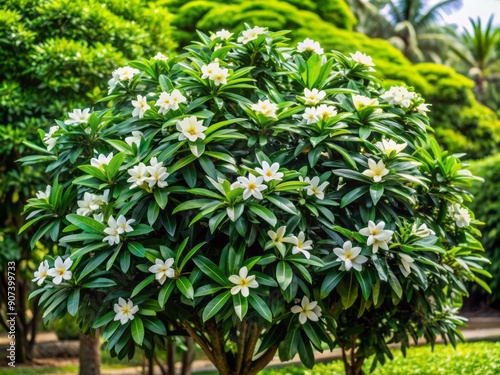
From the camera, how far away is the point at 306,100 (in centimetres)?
331

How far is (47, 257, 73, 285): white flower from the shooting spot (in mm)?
3072

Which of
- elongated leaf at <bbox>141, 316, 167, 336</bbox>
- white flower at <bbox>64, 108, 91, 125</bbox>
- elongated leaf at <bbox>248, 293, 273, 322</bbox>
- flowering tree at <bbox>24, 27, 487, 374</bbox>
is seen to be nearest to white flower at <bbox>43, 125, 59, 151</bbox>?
flowering tree at <bbox>24, 27, 487, 374</bbox>

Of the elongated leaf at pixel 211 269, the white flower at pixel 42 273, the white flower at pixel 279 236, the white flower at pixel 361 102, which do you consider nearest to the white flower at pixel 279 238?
the white flower at pixel 279 236

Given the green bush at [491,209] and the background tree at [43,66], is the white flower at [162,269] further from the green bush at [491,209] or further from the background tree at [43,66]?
the green bush at [491,209]

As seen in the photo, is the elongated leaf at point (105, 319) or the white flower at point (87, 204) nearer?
the elongated leaf at point (105, 319)

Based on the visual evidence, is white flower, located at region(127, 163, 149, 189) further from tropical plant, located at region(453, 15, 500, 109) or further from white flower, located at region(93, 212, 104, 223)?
tropical plant, located at region(453, 15, 500, 109)

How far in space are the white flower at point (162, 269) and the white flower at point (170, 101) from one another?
29.9 inches

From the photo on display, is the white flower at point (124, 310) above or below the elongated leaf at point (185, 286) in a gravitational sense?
below

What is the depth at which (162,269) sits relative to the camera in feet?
9.64

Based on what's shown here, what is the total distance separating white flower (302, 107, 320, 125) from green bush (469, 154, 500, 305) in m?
7.31

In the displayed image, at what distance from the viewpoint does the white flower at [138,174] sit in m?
2.93

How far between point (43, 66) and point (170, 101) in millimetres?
2943

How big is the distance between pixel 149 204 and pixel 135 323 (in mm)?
559

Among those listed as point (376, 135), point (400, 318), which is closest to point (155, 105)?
point (376, 135)
